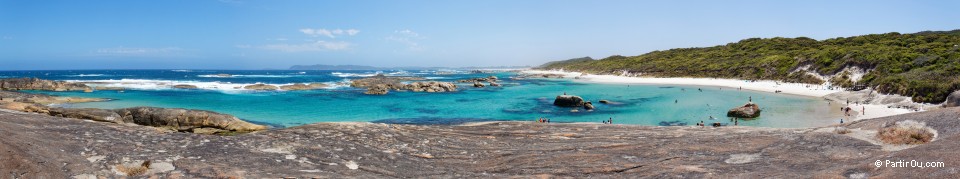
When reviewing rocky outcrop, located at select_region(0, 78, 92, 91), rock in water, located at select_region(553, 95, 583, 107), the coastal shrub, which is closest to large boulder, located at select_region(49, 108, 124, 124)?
the coastal shrub

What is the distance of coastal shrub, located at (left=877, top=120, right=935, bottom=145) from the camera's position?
8.61 metres

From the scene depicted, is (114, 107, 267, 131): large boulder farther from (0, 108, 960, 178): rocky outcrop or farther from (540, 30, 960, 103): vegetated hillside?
(540, 30, 960, 103): vegetated hillside

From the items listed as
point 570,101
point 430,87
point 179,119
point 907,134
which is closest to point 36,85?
point 430,87

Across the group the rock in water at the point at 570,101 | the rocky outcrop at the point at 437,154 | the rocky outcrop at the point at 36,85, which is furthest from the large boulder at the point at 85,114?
the rocky outcrop at the point at 36,85

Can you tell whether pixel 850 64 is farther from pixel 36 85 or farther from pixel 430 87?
pixel 36 85

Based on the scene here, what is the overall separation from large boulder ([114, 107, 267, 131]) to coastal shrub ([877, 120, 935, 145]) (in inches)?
1064

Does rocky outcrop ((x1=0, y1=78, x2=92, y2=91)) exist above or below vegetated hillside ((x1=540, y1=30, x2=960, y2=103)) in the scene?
below

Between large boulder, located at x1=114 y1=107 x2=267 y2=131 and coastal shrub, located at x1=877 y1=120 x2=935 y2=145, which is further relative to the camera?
large boulder, located at x1=114 y1=107 x2=267 y2=131

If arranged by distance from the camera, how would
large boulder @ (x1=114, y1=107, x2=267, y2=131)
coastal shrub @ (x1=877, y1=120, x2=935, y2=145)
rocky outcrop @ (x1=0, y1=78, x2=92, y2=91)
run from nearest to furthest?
coastal shrub @ (x1=877, y1=120, x2=935, y2=145)
large boulder @ (x1=114, y1=107, x2=267, y2=131)
rocky outcrop @ (x1=0, y1=78, x2=92, y2=91)

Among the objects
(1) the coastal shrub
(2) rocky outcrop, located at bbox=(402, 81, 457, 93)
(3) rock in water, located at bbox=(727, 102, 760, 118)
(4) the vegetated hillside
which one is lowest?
(3) rock in water, located at bbox=(727, 102, 760, 118)

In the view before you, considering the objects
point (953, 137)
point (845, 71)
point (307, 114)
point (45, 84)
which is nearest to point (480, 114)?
point (307, 114)

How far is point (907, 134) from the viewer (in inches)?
348

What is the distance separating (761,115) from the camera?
4400 centimetres

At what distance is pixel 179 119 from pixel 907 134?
96.3 feet
